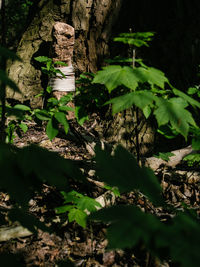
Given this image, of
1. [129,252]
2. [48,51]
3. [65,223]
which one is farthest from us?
[48,51]

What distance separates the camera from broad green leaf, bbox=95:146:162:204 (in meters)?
0.71

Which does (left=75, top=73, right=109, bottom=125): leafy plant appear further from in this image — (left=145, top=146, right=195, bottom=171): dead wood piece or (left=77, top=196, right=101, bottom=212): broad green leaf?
(left=145, top=146, right=195, bottom=171): dead wood piece

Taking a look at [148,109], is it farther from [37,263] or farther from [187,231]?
[37,263]

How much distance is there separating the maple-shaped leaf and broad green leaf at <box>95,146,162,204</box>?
1.51ft

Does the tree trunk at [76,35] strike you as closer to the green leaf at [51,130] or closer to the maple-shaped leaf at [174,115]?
the green leaf at [51,130]

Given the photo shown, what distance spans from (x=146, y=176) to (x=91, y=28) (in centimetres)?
283

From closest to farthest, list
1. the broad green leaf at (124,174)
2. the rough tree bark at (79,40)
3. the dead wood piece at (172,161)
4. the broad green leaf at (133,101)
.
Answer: the broad green leaf at (124,174) < the broad green leaf at (133,101) < the dead wood piece at (172,161) < the rough tree bark at (79,40)

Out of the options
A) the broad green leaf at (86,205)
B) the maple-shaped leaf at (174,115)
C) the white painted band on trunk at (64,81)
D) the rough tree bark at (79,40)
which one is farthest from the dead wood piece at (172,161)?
the white painted band on trunk at (64,81)

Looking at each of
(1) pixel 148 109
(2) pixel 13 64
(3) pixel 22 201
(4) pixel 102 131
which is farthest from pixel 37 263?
(2) pixel 13 64

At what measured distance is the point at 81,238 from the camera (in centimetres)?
185

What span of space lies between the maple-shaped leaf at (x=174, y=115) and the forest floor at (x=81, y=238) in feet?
2.00

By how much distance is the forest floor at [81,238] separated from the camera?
5.45 feet

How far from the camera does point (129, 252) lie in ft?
5.67

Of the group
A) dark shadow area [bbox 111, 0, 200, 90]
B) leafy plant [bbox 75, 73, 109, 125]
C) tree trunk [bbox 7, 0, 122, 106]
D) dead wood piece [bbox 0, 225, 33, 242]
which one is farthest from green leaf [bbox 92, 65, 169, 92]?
tree trunk [bbox 7, 0, 122, 106]
